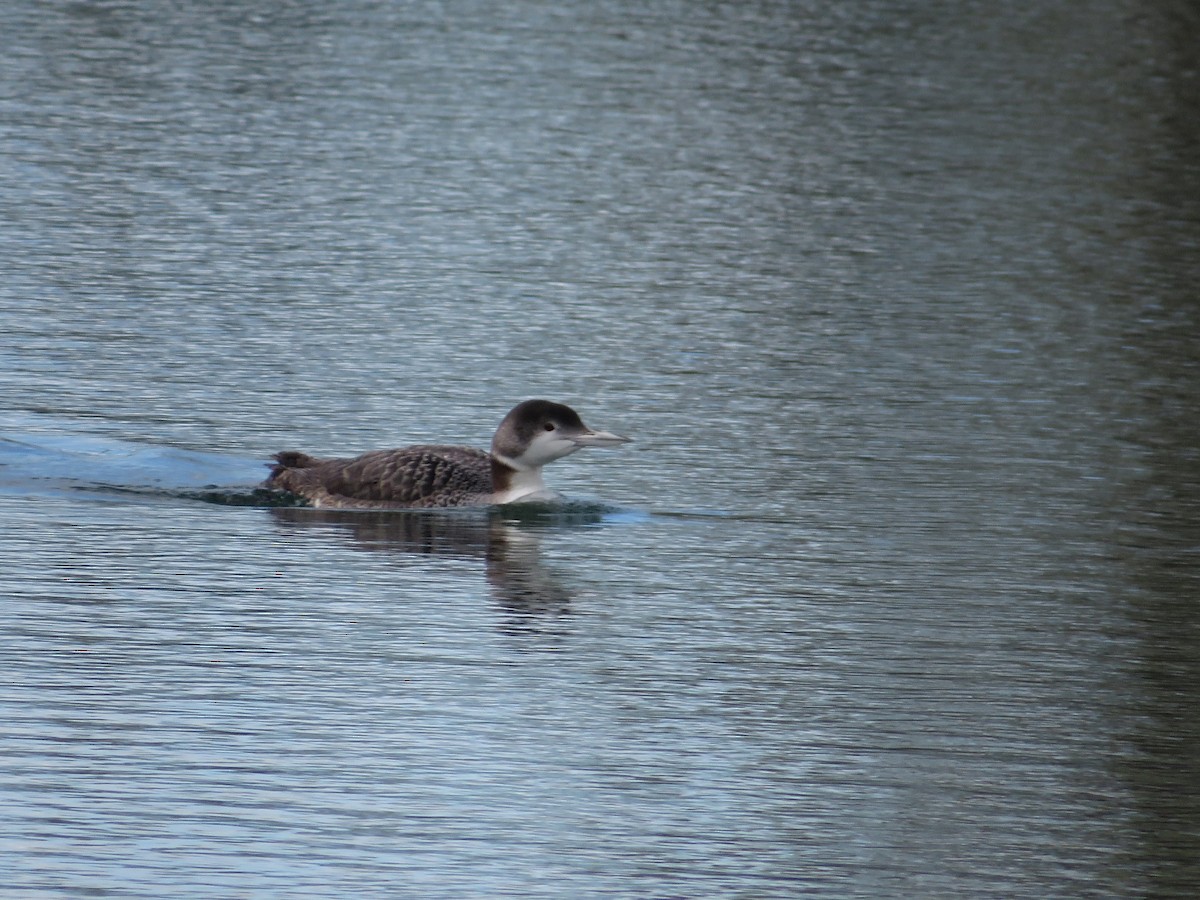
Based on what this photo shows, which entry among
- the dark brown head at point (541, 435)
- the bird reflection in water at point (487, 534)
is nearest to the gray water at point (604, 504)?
the bird reflection in water at point (487, 534)

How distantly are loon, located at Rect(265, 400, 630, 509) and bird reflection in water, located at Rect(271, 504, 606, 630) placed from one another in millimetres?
93

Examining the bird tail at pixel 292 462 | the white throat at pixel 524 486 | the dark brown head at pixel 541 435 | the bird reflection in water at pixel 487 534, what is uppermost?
the dark brown head at pixel 541 435

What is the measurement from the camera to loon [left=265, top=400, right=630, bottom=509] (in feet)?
45.3

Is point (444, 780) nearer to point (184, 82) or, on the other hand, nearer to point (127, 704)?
point (127, 704)

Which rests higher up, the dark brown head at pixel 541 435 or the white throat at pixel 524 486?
the dark brown head at pixel 541 435

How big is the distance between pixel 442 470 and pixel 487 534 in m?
0.64

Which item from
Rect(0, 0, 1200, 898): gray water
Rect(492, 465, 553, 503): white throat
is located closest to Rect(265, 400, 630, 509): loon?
Rect(492, 465, 553, 503): white throat

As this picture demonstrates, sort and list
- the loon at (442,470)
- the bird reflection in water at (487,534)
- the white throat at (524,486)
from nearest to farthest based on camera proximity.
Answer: the bird reflection in water at (487,534)
the loon at (442,470)
the white throat at (524,486)

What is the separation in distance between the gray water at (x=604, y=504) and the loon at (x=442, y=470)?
0.18 metres

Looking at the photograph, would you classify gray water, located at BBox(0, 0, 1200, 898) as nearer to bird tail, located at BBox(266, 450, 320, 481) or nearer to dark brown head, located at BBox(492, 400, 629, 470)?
bird tail, located at BBox(266, 450, 320, 481)

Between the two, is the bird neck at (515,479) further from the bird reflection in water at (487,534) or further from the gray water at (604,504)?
the gray water at (604,504)

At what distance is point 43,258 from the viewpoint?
21.2m

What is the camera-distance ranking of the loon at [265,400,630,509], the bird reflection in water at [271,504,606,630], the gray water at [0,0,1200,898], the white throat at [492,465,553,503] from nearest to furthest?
the gray water at [0,0,1200,898]
the bird reflection in water at [271,504,606,630]
the loon at [265,400,630,509]
the white throat at [492,465,553,503]

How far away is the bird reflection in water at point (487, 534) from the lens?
1188 cm
